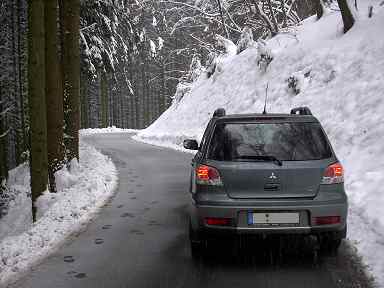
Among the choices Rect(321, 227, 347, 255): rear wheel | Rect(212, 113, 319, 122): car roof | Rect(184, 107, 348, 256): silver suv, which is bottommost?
Rect(321, 227, 347, 255): rear wheel

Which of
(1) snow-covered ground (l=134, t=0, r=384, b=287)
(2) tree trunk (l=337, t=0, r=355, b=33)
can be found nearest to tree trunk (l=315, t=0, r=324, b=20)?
(1) snow-covered ground (l=134, t=0, r=384, b=287)

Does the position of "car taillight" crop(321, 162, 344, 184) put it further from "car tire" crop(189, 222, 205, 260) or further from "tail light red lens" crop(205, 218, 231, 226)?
"car tire" crop(189, 222, 205, 260)

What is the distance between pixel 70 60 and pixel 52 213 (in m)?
5.41

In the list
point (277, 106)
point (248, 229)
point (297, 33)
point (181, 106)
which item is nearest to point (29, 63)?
point (248, 229)

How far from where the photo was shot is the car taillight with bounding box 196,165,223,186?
5242 millimetres

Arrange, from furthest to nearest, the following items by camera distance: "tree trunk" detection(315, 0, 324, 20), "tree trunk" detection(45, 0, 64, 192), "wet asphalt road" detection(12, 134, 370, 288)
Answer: "tree trunk" detection(315, 0, 324, 20), "tree trunk" detection(45, 0, 64, 192), "wet asphalt road" detection(12, 134, 370, 288)

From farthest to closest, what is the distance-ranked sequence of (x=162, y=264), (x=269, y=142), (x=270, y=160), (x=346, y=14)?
(x=346, y=14) → (x=162, y=264) → (x=269, y=142) → (x=270, y=160)

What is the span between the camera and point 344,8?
16.7 metres

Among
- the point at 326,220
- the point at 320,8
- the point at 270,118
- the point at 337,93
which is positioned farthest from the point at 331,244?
the point at 320,8

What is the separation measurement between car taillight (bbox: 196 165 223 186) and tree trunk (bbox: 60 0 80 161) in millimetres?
8148

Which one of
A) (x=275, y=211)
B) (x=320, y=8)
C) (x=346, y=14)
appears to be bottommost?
(x=275, y=211)

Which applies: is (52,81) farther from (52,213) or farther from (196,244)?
(196,244)

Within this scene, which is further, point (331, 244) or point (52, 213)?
point (52, 213)

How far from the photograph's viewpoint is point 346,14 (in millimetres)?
16828
